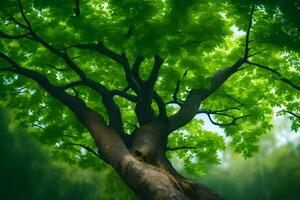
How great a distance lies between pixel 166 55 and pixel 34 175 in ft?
58.5

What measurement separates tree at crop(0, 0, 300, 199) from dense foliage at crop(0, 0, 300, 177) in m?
0.03

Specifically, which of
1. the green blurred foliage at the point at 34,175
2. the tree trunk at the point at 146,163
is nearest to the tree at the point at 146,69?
the tree trunk at the point at 146,163

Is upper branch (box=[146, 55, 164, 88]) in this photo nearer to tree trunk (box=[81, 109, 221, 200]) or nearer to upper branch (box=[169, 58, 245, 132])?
tree trunk (box=[81, 109, 221, 200])

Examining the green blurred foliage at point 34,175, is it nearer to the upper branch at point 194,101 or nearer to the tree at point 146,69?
the tree at point 146,69

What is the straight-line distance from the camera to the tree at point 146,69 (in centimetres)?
838

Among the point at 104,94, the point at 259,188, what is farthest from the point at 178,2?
the point at 259,188

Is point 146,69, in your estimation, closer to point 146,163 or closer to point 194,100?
point 194,100

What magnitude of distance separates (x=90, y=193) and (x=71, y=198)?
58.5 inches

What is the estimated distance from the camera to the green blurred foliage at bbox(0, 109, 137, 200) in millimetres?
20891

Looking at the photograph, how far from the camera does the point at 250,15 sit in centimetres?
867

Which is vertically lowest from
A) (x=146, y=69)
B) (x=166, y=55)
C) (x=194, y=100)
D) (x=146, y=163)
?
(x=146, y=163)

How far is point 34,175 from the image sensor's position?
2356 cm

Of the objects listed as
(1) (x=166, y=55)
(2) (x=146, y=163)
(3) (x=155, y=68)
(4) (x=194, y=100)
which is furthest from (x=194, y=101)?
(2) (x=146, y=163)

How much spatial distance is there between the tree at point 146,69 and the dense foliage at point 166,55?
3 cm
